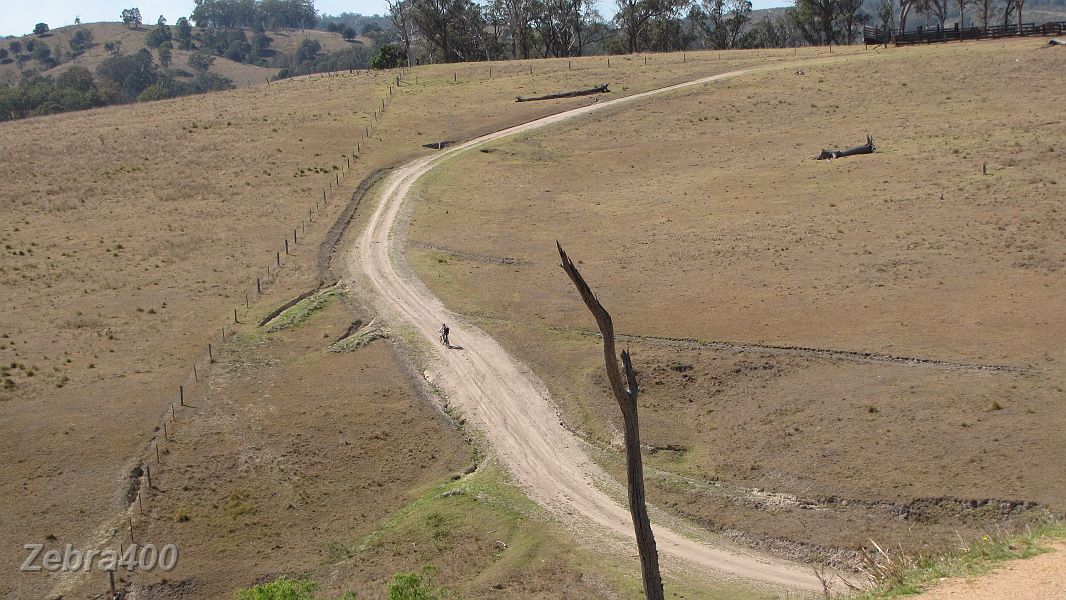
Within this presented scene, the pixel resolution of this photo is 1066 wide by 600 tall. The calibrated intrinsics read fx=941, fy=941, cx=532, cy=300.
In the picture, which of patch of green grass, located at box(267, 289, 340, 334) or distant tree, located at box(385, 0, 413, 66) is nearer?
patch of green grass, located at box(267, 289, 340, 334)

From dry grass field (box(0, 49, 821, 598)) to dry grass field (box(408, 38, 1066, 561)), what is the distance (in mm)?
6096

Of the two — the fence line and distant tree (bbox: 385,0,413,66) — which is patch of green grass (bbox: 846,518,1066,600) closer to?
the fence line

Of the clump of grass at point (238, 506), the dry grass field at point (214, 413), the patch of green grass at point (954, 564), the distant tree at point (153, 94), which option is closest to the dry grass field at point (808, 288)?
the dry grass field at point (214, 413)

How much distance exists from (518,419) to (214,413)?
11834mm

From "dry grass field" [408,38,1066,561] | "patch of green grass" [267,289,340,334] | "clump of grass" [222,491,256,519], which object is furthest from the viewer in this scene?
"patch of green grass" [267,289,340,334]

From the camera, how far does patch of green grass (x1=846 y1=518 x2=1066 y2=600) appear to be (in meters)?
16.5

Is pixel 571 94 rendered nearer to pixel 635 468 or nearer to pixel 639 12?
pixel 639 12

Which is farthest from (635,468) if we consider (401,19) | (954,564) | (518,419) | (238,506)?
(401,19)

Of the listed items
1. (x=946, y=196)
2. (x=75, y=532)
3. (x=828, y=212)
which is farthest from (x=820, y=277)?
(x=75, y=532)

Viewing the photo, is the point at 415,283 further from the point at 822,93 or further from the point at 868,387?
the point at 822,93

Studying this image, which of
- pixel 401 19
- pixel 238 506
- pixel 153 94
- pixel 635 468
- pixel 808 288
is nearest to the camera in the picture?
pixel 635 468

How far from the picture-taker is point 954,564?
17.0 metres

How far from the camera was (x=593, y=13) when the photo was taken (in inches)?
5531

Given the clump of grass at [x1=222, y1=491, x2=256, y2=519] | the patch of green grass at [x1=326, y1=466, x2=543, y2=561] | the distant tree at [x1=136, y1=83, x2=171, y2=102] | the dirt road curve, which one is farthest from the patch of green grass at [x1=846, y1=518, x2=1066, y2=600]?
the distant tree at [x1=136, y1=83, x2=171, y2=102]
